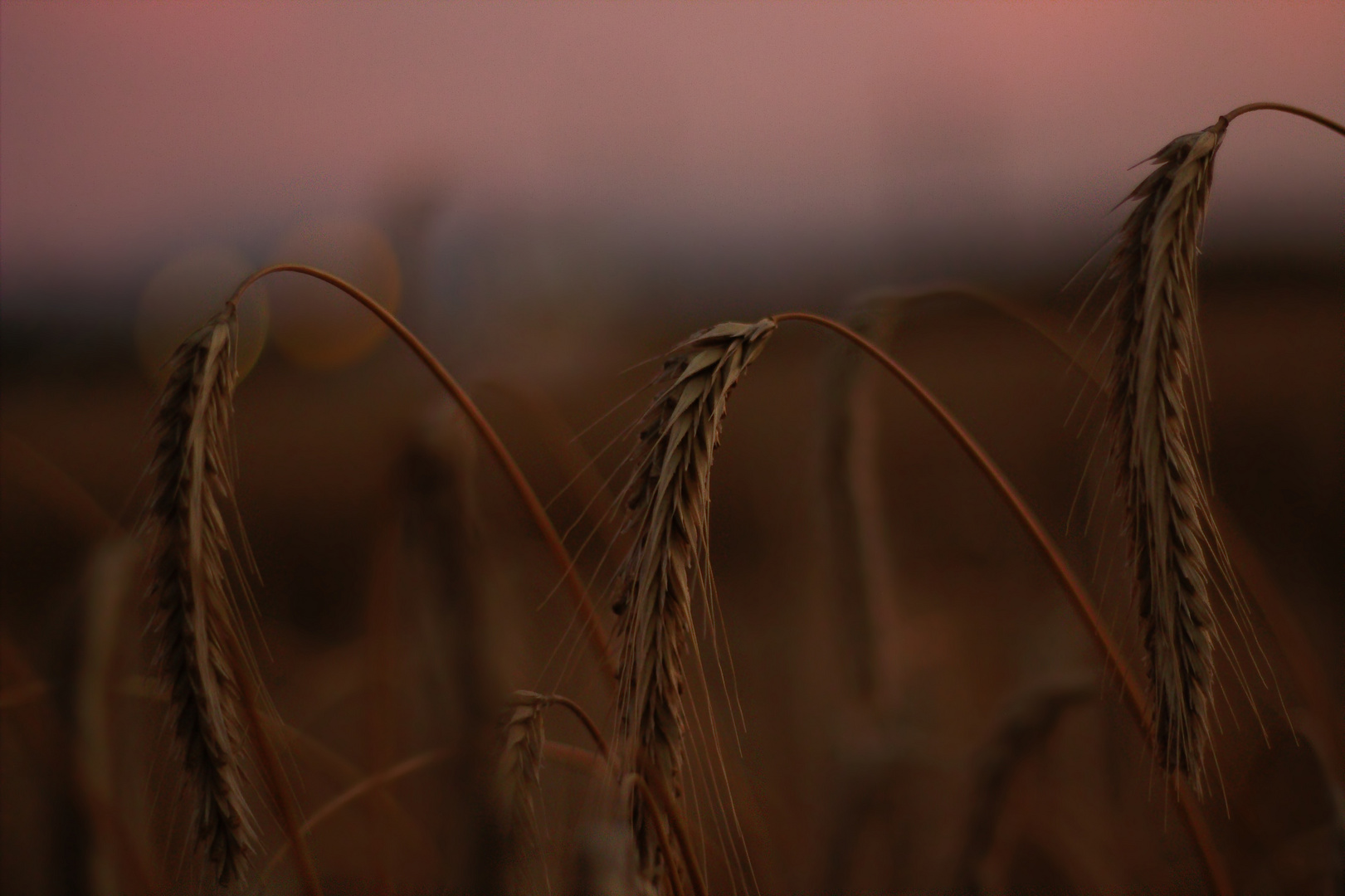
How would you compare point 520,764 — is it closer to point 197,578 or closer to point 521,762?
point 521,762

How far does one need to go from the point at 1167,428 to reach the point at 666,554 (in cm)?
39

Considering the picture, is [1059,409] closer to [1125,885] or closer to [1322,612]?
[1322,612]

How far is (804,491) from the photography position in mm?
1365

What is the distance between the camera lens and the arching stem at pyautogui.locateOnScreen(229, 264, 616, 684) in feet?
2.49

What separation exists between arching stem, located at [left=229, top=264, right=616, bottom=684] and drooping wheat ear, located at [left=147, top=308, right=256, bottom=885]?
0.22 ft

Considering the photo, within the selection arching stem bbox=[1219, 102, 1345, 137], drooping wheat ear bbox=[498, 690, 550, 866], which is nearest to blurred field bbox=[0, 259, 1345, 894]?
drooping wheat ear bbox=[498, 690, 550, 866]

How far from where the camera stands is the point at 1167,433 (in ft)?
A: 2.24

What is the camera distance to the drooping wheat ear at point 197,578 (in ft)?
2.31

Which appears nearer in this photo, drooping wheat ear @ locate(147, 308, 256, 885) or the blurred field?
drooping wheat ear @ locate(147, 308, 256, 885)

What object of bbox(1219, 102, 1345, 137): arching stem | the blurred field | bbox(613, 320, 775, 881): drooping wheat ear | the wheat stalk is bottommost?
the blurred field

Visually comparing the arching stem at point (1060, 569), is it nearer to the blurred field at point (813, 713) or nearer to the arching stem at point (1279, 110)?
the blurred field at point (813, 713)

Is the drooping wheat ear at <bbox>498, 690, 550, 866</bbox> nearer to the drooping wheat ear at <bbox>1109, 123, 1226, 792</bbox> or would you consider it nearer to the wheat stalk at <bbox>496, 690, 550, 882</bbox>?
the wheat stalk at <bbox>496, 690, 550, 882</bbox>

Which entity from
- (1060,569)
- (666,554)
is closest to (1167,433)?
(1060,569)

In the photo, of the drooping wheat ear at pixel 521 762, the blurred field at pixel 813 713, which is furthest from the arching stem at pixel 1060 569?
the drooping wheat ear at pixel 521 762
